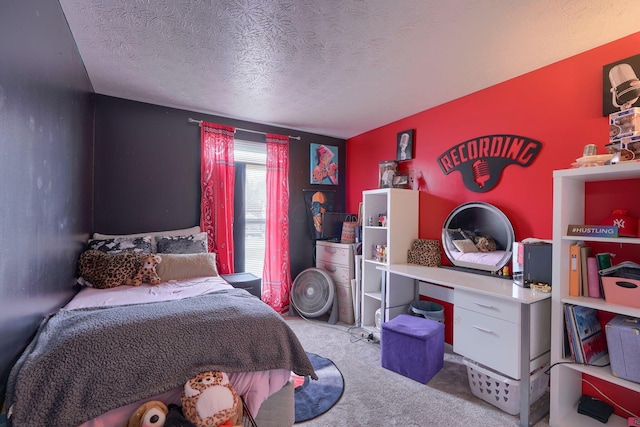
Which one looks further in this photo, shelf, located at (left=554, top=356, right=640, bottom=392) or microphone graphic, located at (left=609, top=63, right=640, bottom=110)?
microphone graphic, located at (left=609, top=63, right=640, bottom=110)

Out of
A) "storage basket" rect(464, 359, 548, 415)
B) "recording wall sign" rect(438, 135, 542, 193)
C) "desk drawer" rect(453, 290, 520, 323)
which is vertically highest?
"recording wall sign" rect(438, 135, 542, 193)

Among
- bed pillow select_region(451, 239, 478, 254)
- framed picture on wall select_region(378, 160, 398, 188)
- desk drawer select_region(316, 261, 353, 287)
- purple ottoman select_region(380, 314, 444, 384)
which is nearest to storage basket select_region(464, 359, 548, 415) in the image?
purple ottoman select_region(380, 314, 444, 384)

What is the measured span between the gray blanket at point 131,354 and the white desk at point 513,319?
3.93 feet

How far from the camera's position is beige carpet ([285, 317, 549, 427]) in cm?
178

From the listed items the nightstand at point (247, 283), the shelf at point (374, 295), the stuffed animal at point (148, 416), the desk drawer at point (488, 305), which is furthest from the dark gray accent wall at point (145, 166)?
the desk drawer at point (488, 305)

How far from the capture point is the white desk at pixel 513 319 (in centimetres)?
176

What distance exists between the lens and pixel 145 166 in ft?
10.1

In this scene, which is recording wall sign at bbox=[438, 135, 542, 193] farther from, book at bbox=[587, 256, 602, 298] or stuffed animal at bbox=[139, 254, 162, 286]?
stuffed animal at bbox=[139, 254, 162, 286]

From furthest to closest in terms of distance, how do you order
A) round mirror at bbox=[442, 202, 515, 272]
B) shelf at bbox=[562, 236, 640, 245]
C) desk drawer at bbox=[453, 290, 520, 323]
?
round mirror at bbox=[442, 202, 515, 272]
desk drawer at bbox=[453, 290, 520, 323]
shelf at bbox=[562, 236, 640, 245]

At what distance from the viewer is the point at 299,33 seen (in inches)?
72.3

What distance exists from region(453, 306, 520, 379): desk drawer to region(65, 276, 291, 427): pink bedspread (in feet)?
4.23

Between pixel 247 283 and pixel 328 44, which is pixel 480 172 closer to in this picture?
pixel 328 44

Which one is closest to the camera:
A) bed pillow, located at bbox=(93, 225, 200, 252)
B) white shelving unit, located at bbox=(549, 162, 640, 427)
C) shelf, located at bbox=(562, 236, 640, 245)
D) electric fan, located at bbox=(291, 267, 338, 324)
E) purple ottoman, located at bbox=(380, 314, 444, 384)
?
shelf, located at bbox=(562, 236, 640, 245)

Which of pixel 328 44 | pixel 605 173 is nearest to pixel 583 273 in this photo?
pixel 605 173
